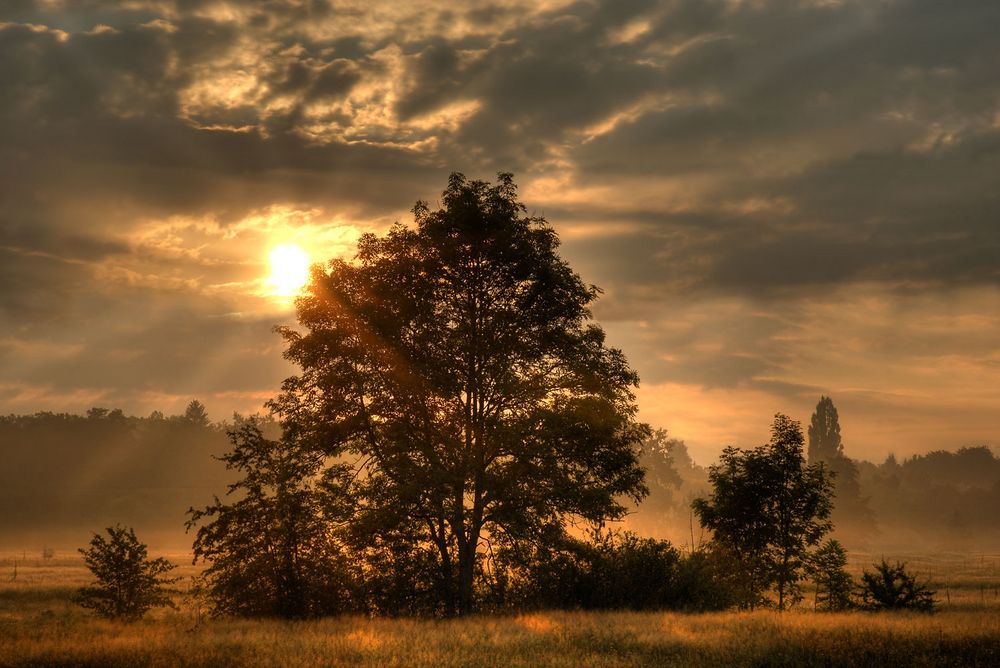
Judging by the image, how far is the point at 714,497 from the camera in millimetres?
32438

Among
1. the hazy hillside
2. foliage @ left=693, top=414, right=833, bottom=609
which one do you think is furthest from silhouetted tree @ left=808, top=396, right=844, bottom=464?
foliage @ left=693, top=414, right=833, bottom=609

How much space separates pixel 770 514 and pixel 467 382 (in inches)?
532

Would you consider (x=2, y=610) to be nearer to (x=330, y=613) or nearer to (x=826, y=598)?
(x=330, y=613)

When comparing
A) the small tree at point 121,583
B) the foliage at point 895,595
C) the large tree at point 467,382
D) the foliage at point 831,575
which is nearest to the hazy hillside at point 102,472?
the small tree at point 121,583

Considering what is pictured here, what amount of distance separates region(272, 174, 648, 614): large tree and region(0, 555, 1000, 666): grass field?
14.9 ft

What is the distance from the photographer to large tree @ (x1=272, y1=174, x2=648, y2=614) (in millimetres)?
27500

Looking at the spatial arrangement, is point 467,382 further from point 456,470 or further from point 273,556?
point 273,556

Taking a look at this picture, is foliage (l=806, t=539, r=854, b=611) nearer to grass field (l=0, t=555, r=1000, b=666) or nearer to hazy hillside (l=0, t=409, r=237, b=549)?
grass field (l=0, t=555, r=1000, b=666)

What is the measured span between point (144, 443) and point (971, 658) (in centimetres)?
17802

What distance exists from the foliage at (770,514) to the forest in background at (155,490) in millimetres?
113566

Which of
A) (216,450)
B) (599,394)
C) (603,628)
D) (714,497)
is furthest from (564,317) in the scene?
(216,450)

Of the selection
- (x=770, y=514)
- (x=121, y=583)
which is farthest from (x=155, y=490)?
(x=770, y=514)

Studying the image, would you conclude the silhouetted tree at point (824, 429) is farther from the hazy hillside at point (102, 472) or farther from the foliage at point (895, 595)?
the foliage at point (895, 595)

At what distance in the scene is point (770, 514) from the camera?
3105 cm
